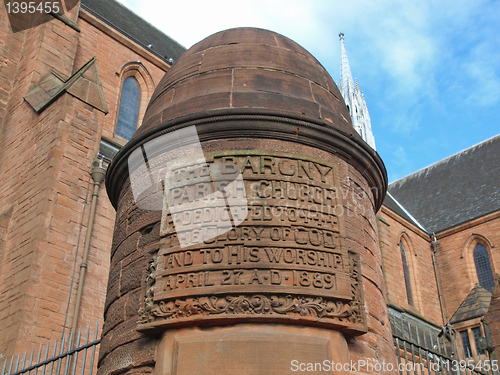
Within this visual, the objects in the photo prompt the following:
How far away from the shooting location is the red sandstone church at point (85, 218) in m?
3.81

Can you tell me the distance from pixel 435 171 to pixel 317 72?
1079 inches

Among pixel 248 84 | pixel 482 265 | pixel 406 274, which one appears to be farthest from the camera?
pixel 482 265

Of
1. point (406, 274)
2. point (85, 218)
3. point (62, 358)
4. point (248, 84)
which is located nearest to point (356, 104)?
point (406, 274)

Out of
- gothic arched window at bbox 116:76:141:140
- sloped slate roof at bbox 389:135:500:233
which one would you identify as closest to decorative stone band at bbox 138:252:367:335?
gothic arched window at bbox 116:76:141:140

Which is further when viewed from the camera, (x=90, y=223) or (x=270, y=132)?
(x=90, y=223)

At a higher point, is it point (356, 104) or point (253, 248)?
point (356, 104)

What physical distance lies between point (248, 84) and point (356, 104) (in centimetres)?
4138

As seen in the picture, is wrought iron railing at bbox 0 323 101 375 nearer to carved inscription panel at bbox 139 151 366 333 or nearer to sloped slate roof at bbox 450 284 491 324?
carved inscription panel at bbox 139 151 366 333

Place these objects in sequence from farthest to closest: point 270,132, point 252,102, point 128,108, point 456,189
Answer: point 456,189
point 128,108
point 252,102
point 270,132

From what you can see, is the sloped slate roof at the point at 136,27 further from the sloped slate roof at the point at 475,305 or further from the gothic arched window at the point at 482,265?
the gothic arched window at the point at 482,265

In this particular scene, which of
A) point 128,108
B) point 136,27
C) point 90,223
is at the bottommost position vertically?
point 90,223

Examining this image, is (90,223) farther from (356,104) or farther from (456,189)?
(356,104)

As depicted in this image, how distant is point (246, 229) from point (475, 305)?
15208mm

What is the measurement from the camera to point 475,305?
16.0m
